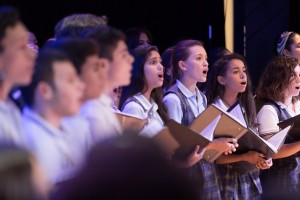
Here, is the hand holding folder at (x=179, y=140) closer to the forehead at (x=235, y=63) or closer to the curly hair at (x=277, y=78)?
the forehead at (x=235, y=63)

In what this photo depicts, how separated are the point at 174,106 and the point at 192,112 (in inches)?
3.2

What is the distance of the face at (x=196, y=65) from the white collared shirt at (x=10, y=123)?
53.2 inches

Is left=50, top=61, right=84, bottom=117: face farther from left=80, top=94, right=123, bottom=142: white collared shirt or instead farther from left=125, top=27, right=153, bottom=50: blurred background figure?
left=125, top=27, right=153, bottom=50: blurred background figure

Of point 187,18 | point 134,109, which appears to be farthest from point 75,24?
point 187,18

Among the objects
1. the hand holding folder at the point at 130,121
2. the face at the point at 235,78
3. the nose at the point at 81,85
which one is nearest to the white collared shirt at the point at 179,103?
the face at the point at 235,78

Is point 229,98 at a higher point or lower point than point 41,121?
lower

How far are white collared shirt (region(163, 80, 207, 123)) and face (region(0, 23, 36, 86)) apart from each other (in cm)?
116

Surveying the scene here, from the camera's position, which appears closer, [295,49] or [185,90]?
[185,90]

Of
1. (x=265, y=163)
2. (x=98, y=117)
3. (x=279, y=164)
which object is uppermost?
(x=98, y=117)

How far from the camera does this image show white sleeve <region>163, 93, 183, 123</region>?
2.62 meters

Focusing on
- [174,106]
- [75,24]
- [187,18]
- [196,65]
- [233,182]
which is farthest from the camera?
[187,18]

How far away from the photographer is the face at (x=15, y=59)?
1.47 metres

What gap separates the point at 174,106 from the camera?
2.64 metres

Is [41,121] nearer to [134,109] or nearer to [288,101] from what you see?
[134,109]
